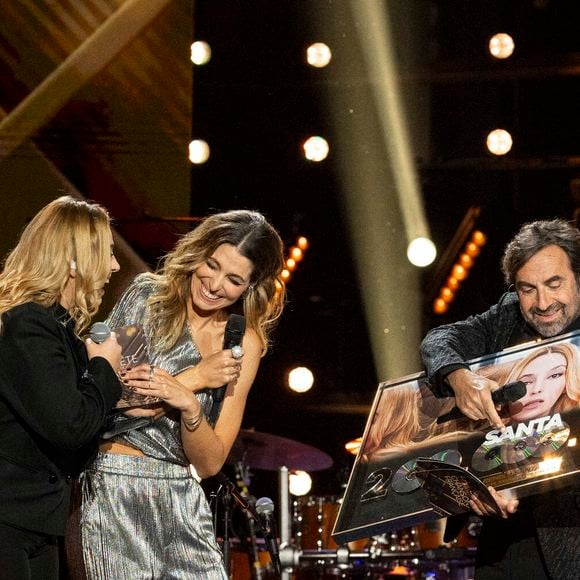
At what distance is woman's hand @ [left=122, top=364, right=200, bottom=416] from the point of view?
8.01 feet

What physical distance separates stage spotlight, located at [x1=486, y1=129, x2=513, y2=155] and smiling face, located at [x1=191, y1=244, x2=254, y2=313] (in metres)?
3.55

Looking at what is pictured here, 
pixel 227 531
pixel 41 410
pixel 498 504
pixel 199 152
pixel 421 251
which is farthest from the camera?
pixel 199 152

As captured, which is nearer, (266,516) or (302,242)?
(266,516)

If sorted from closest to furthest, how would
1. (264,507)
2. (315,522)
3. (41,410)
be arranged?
(41,410), (264,507), (315,522)

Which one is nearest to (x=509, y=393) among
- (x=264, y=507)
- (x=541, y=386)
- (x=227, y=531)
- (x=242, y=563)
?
(x=541, y=386)

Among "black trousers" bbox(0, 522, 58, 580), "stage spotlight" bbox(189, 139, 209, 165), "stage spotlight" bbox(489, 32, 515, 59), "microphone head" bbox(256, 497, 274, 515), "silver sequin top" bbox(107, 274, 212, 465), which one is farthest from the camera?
"stage spotlight" bbox(189, 139, 209, 165)

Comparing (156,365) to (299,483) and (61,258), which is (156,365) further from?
(299,483)

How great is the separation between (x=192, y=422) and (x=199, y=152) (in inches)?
148

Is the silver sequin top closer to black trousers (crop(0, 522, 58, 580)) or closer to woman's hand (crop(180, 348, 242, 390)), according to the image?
woman's hand (crop(180, 348, 242, 390))

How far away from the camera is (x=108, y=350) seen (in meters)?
2.40

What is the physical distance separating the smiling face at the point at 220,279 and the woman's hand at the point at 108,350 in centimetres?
41

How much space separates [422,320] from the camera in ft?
20.4

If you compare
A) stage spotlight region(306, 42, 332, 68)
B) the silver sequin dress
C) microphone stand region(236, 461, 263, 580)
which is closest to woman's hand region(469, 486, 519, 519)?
the silver sequin dress

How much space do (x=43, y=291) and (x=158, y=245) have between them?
2616 mm
